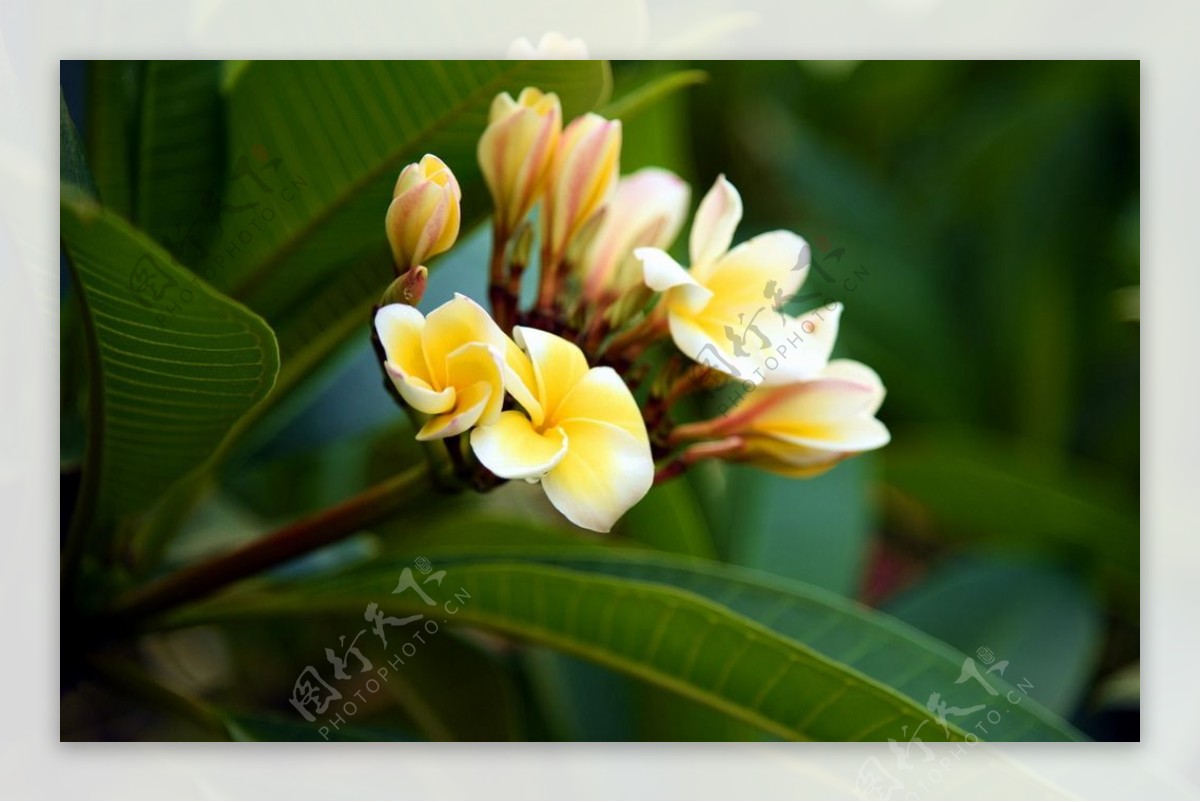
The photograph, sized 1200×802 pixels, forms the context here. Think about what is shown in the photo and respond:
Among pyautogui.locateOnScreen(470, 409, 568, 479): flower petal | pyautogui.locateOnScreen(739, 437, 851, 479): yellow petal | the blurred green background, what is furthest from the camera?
the blurred green background

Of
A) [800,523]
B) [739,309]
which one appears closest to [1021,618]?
[800,523]

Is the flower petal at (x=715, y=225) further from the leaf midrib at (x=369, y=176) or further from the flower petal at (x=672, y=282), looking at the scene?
the leaf midrib at (x=369, y=176)

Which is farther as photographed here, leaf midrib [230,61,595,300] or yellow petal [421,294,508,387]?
leaf midrib [230,61,595,300]

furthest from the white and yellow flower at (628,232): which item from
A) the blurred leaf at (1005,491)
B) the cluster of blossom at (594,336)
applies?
the blurred leaf at (1005,491)

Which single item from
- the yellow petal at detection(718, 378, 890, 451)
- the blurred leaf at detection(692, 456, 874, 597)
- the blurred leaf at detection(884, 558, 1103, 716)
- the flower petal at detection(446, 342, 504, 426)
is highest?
the flower petal at detection(446, 342, 504, 426)

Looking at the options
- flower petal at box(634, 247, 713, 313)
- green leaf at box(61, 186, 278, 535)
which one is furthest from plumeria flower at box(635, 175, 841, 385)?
green leaf at box(61, 186, 278, 535)

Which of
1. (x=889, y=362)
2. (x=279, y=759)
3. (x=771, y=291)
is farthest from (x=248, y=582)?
(x=889, y=362)

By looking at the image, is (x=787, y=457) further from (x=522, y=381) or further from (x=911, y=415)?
(x=911, y=415)

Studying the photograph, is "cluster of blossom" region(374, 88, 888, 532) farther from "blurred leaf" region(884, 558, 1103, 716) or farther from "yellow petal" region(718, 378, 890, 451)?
"blurred leaf" region(884, 558, 1103, 716)
